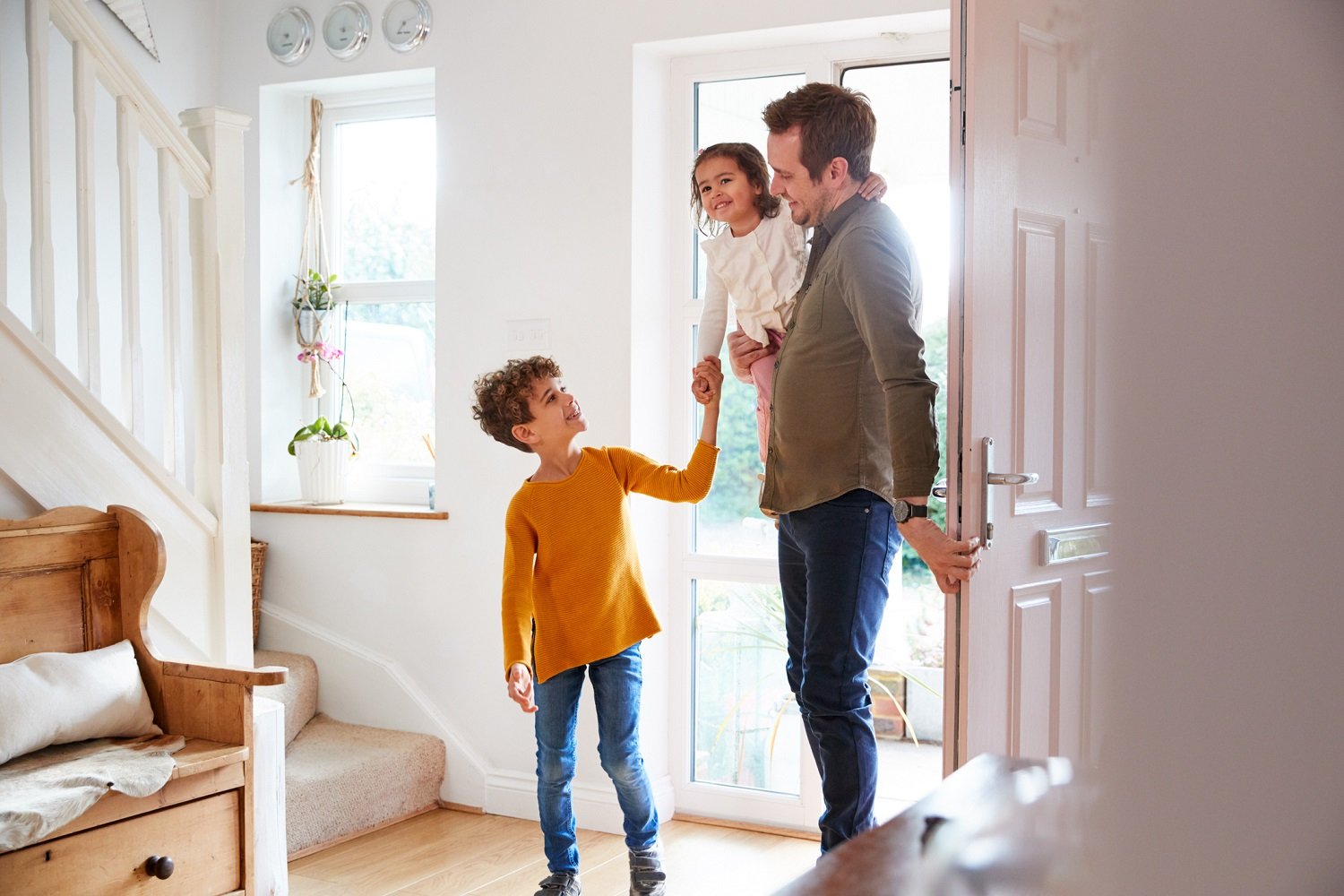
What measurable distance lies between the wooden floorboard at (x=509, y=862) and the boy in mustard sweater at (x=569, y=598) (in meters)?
0.33

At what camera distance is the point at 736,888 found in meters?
2.66

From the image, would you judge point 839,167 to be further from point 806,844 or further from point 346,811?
point 346,811

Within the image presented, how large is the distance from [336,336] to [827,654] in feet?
8.94

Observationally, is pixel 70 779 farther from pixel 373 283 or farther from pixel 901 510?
pixel 373 283

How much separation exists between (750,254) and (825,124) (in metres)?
0.32

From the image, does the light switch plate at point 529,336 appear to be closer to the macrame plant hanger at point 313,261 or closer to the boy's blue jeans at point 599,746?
the macrame plant hanger at point 313,261

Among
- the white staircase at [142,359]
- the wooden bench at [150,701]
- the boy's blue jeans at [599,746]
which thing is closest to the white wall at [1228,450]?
the wooden bench at [150,701]

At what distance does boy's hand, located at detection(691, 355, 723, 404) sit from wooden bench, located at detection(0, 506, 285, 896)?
95 centimetres

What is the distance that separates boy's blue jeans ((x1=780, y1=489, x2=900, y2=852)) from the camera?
1557 mm

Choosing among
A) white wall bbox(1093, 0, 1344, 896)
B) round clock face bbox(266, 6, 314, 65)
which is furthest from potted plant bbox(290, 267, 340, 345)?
white wall bbox(1093, 0, 1344, 896)

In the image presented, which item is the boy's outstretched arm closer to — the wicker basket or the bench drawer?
the bench drawer

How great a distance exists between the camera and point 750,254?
1.90m

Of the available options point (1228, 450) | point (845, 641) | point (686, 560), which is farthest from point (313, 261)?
point (1228, 450)

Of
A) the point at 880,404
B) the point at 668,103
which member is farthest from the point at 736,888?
the point at 668,103
